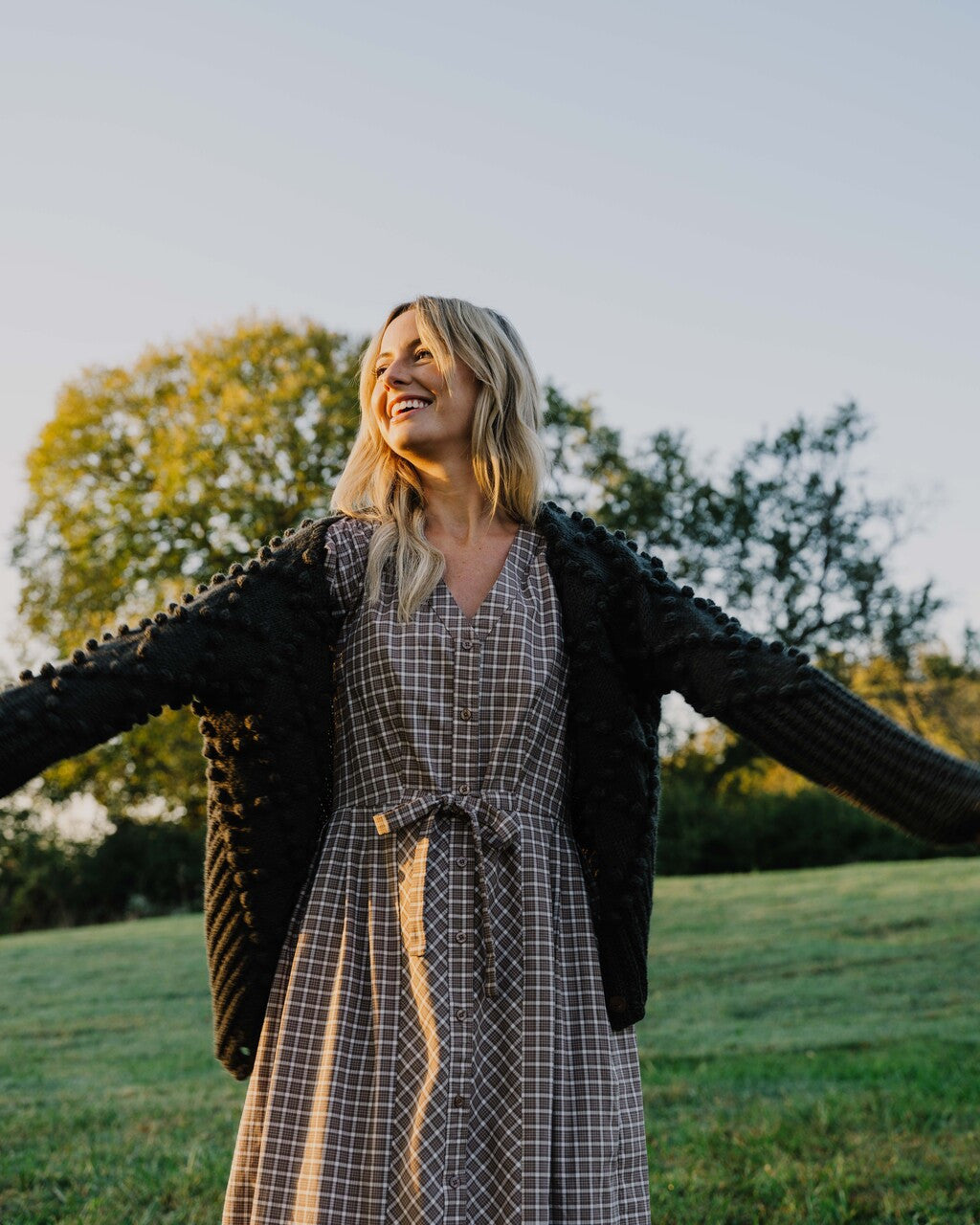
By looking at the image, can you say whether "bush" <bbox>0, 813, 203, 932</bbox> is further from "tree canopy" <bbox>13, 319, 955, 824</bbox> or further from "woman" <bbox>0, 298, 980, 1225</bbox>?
"woman" <bbox>0, 298, 980, 1225</bbox>

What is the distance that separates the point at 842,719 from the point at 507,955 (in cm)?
69

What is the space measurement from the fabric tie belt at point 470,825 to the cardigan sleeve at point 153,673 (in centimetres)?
33

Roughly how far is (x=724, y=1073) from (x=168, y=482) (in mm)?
16522

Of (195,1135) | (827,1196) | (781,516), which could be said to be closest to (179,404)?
(781,516)

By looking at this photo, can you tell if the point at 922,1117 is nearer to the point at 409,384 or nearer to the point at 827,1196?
the point at 827,1196

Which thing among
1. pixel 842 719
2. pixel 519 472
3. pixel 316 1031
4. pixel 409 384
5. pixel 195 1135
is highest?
pixel 409 384

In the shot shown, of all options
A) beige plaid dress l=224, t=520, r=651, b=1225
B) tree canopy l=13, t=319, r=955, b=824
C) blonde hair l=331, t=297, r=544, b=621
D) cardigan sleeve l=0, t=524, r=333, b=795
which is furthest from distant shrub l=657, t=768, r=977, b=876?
cardigan sleeve l=0, t=524, r=333, b=795

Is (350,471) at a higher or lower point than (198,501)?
lower

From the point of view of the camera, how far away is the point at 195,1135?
5.39 m

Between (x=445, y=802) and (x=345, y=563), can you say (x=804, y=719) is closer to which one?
(x=445, y=802)

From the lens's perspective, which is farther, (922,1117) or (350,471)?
(922,1117)

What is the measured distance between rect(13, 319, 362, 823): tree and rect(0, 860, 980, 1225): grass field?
31.2ft

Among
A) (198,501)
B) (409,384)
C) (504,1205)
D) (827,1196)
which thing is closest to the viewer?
(504,1205)

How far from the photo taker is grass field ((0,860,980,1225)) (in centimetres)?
450
